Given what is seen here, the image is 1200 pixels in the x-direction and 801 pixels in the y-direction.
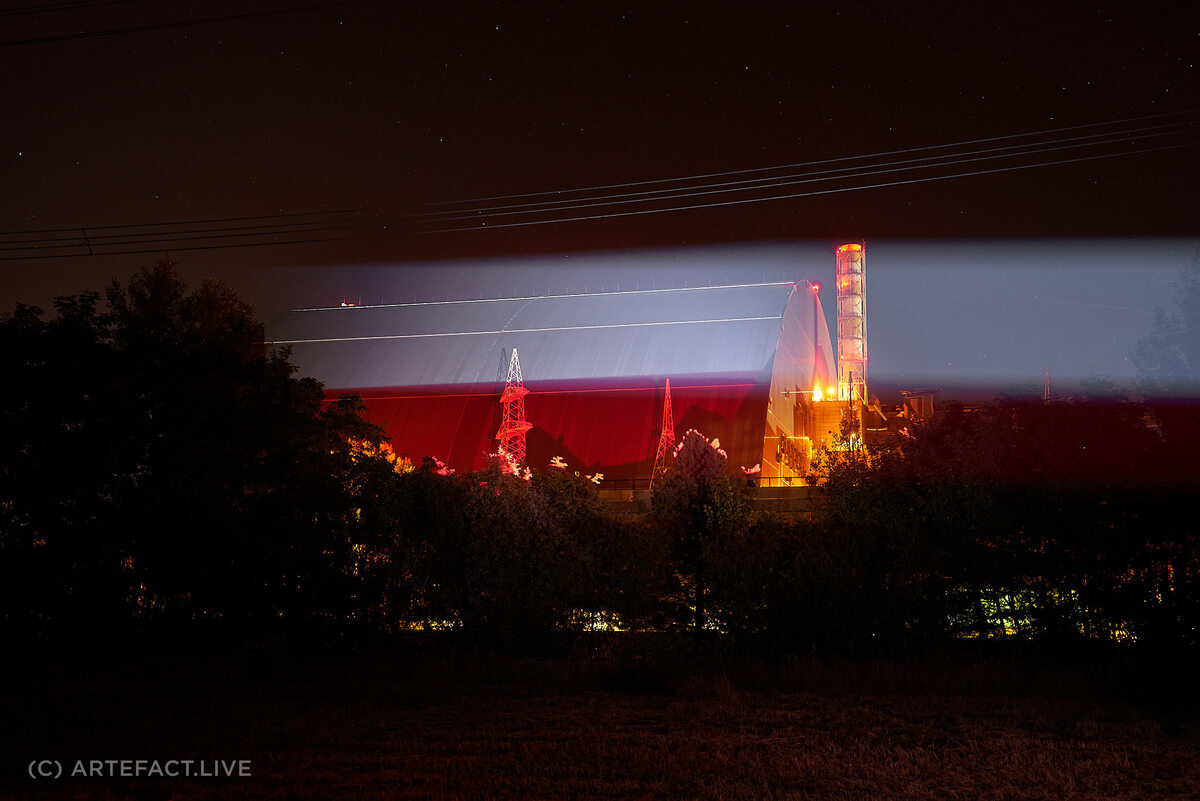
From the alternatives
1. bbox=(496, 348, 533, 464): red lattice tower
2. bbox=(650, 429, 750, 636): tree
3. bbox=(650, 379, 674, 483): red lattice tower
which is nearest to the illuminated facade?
bbox=(496, 348, 533, 464): red lattice tower

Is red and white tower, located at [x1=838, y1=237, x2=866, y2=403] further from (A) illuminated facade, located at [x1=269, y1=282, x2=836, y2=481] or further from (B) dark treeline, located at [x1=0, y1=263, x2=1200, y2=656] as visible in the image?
(B) dark treeline, located at [x1=0, y1=263, x2=1200, y2=656]

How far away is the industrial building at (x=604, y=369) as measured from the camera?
134 ft

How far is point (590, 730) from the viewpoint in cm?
1088

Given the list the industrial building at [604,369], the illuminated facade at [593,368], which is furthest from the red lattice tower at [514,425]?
the illuminated facade at [593,368]

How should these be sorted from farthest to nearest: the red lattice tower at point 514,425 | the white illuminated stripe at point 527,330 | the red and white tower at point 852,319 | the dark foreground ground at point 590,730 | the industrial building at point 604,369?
the red and white tower at point 852,319, the white illuminated stripe at point 527,330, the industrial building at point 604,369, the red lattice tower at point 514,425, the dark foreground ground at point 590,730

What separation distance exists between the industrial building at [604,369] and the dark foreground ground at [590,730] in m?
22.4

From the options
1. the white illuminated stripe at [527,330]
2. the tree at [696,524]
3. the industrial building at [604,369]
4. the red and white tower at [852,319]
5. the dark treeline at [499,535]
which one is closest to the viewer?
the dark treeline at [499,535]

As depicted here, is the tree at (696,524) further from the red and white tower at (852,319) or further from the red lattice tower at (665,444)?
the red and white tower at (852,319)

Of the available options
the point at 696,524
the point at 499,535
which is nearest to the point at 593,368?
Answer: the point at 696,524

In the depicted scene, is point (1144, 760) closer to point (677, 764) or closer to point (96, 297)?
point (677, 764)

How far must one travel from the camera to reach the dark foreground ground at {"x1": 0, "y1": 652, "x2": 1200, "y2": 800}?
8.52 metres

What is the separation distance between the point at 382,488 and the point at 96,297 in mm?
6520

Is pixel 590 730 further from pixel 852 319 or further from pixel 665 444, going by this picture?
pixel 852 319

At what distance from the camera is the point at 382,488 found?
1798cm
